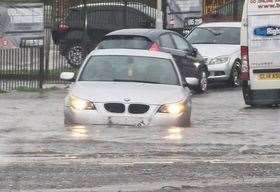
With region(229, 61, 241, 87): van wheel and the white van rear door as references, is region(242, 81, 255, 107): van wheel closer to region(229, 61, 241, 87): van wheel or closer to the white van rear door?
the white van rear door

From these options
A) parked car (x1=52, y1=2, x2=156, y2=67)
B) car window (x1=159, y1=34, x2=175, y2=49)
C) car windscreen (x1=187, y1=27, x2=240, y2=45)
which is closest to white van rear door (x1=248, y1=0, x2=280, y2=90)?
car window (x1=159, y1=34, x2=175, y2=49)

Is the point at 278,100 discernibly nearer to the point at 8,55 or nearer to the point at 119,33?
the point at 119,33

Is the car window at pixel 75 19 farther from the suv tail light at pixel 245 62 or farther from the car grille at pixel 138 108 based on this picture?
the car grille at pixel 138 108

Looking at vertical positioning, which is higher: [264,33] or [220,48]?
[264,33]

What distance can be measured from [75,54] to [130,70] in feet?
42.5

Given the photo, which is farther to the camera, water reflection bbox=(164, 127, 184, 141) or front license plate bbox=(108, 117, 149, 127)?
front license plate bbox=(108, 117, 149, 127)

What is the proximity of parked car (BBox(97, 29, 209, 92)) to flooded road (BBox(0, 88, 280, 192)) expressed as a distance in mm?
5044

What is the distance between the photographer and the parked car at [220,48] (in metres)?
22.6

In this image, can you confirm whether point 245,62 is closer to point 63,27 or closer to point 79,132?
point 79,132

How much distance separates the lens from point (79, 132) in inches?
467

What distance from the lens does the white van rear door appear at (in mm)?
16672

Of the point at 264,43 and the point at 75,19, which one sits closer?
the point at 264,43

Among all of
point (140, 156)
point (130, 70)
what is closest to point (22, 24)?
point (130, 70)

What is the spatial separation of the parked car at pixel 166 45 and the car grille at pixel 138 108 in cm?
727
